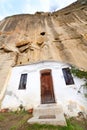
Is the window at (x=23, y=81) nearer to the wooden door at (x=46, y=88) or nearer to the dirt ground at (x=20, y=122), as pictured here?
the wooden door at (x=46, y=88)

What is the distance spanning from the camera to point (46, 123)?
607cm

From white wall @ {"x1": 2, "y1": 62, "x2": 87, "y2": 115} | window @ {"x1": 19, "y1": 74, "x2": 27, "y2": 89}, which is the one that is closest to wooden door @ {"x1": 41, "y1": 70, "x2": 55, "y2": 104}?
white wall @ {"x1": 2, "y1": 62, "x2": 87, "y2": 115}

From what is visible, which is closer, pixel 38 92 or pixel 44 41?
pixel 38 92

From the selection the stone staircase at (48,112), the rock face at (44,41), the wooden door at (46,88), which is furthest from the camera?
the rock face at (44,41)

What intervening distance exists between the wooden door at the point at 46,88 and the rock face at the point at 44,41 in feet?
6.85

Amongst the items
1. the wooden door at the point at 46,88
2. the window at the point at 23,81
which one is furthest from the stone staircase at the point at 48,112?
the window at the point at 23,81

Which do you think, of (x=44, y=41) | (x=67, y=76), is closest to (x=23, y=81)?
(x=67, y=76)

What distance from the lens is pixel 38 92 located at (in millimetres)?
8617

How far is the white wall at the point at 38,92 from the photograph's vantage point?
303 inches

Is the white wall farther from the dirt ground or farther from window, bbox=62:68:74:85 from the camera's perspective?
the dirt ground

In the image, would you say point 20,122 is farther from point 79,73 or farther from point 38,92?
point 79,73

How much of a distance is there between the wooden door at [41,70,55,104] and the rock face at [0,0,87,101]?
209 cm

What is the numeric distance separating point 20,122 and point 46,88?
111 inches

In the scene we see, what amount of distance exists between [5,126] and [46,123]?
67.4 inches
